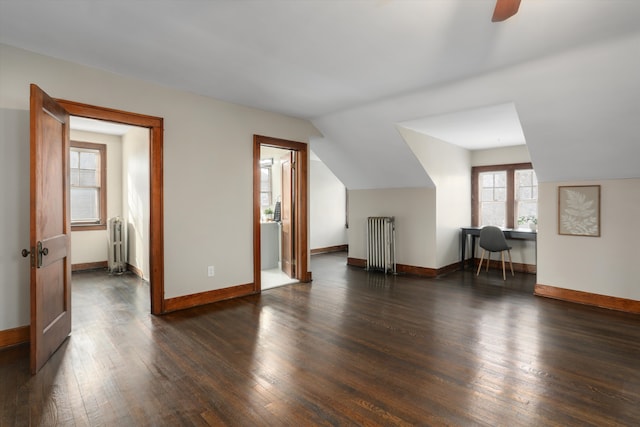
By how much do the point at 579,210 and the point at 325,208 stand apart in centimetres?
537

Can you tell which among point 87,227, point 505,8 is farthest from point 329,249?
point 505,8

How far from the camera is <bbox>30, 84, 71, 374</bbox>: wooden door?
239cm

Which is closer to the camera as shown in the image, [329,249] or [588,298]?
[588,298]

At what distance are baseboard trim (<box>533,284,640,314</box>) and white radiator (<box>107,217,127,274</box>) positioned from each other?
6.34 m

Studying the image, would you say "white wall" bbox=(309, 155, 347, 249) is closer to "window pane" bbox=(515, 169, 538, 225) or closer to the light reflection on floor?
the light reflection on floor

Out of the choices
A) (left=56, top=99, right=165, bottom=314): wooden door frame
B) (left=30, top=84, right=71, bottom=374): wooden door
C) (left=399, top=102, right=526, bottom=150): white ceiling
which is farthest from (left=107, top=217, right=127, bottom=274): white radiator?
(left=399, top=102, right=526, bottom=150): white ceiling

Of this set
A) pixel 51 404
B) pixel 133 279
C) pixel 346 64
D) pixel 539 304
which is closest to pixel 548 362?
pixel 539 304

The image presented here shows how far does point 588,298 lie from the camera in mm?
4047

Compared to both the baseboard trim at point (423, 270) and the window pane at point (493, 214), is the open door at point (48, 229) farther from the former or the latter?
the window pane at point (493, 214)

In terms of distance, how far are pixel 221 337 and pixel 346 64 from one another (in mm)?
2706

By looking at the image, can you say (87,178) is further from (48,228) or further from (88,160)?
(48,228)

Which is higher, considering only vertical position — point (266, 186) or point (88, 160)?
point (88, 160)

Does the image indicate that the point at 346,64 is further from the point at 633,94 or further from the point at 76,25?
the point at 633,94

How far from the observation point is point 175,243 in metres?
3.76
